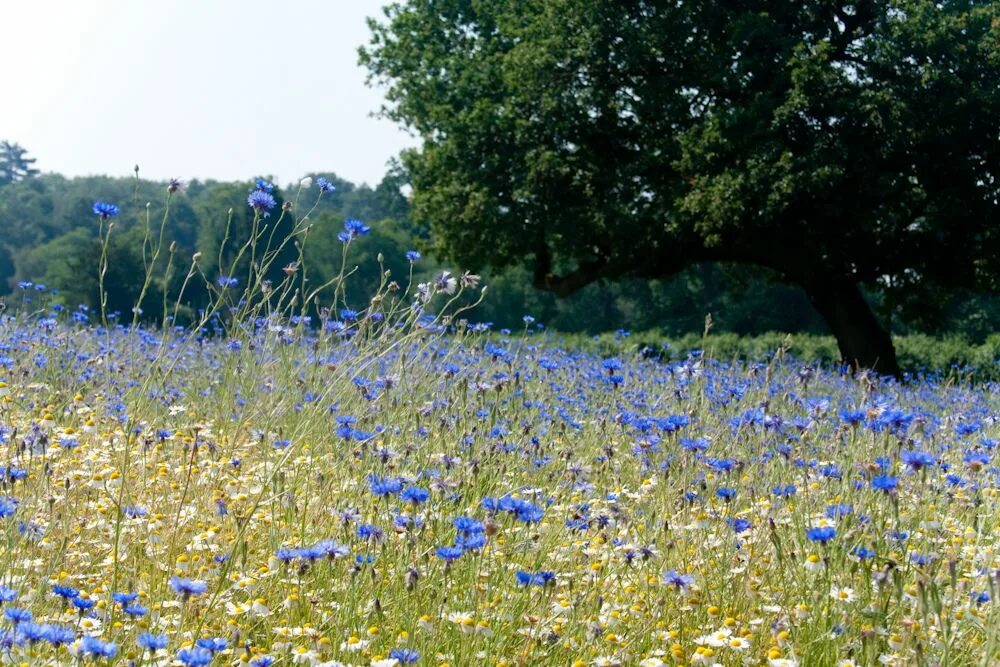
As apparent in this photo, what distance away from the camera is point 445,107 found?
17.8 m

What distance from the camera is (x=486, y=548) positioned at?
3.54m

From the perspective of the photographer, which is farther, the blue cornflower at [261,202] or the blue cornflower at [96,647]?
the blue cornflower at [261,202]

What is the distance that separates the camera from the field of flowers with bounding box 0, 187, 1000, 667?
2.62 m

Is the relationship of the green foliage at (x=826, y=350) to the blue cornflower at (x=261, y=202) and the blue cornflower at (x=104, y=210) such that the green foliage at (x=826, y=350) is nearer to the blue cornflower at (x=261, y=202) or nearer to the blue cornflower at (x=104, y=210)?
the blue cornflower at (x=261, y=202)

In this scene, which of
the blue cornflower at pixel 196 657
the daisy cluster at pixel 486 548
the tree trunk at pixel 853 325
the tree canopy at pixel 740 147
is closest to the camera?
the blue cornflower at pixel 196 657

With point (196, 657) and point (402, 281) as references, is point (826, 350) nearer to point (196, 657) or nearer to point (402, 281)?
point (196, 657)

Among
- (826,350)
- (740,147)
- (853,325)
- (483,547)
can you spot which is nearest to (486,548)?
(483,547)

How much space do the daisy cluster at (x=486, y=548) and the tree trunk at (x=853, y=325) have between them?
11.3 m

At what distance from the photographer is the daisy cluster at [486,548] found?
2.62 metres

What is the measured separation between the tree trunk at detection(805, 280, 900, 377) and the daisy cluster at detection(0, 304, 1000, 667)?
11.3 metres

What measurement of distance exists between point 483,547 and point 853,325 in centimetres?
1487

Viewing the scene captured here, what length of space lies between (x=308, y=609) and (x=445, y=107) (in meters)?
15.6

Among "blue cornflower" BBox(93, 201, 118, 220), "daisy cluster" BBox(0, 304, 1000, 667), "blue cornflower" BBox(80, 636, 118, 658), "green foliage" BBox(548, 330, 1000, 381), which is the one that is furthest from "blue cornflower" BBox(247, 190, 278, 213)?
"green foliage" BBox(548, 330, 1000, 381)

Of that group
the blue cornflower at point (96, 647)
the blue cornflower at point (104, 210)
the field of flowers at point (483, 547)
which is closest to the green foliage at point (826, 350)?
the field of flowers at point (483, 547)
